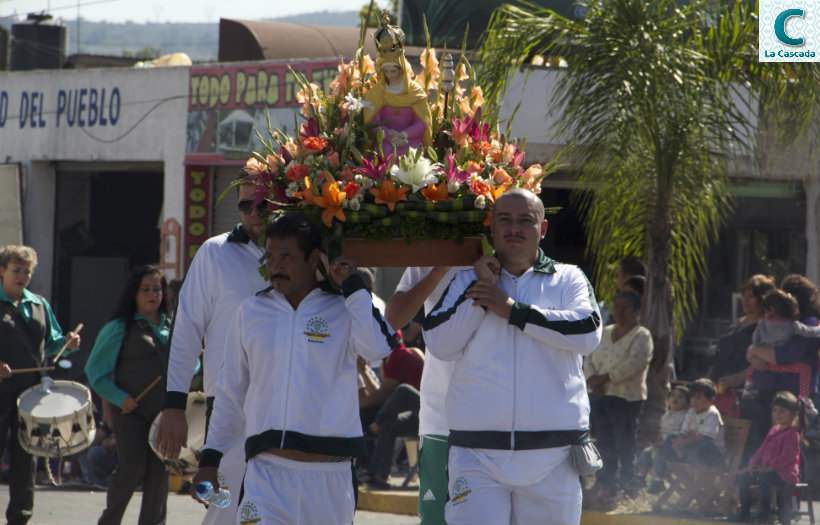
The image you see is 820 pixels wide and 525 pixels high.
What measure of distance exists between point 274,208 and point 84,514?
533 cm

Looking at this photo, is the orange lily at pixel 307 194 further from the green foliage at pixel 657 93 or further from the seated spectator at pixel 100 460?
the seated spectator at pixel 100 460

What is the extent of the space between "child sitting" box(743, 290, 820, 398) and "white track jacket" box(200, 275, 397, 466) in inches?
217

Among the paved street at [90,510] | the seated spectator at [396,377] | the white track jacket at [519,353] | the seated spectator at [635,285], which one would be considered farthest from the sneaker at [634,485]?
the white track jacket at [519,353]

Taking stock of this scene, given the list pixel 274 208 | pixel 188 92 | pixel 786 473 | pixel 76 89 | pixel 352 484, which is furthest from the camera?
pixel 76 89

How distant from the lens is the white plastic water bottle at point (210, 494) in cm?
472

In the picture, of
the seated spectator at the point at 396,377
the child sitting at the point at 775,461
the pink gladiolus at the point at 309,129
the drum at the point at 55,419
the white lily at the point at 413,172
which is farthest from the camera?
the seated spectator at the point at 396,377

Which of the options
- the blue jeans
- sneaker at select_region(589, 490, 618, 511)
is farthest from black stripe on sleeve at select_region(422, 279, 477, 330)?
sneaker at select_region(589, 490, 618, 511)

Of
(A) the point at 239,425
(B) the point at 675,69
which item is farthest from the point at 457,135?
(B) the point at 675,69

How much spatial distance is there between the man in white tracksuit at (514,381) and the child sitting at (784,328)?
4.96 meters

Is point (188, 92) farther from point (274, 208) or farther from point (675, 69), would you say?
point (274, 208)

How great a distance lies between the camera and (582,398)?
16.2ft

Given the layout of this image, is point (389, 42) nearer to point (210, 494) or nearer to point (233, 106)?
point (210, 494)

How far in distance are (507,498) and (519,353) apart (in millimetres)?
597

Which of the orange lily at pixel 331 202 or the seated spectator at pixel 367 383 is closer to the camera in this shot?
the orange lily at pixel 331 202
